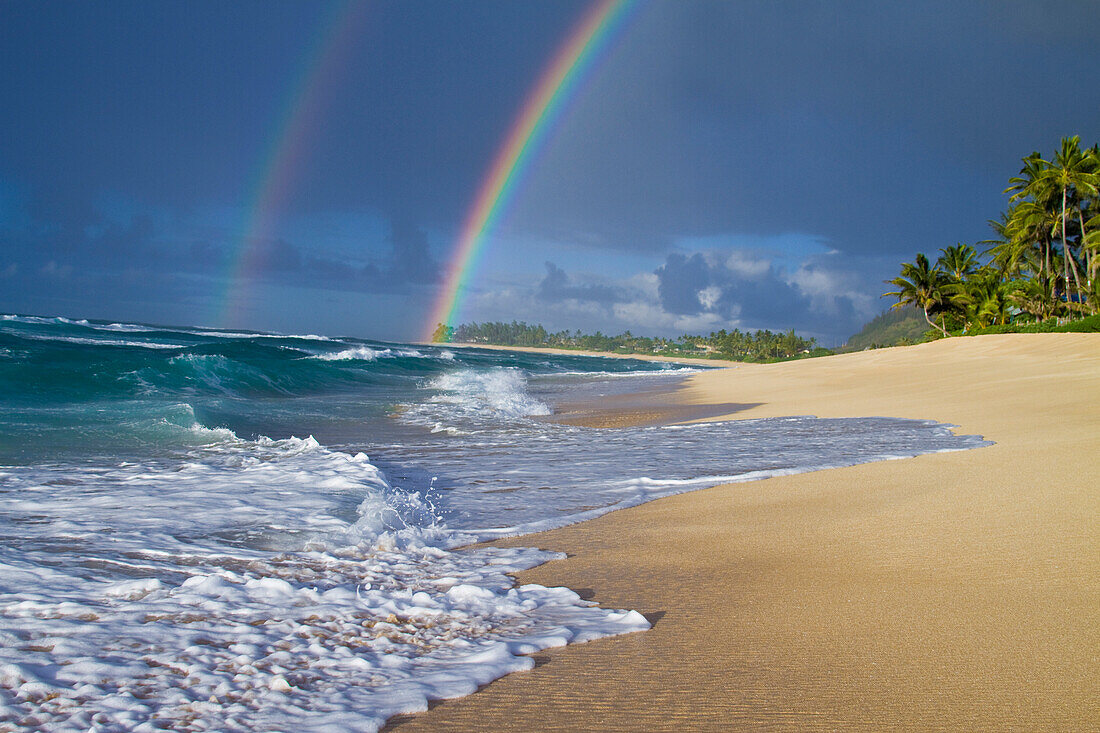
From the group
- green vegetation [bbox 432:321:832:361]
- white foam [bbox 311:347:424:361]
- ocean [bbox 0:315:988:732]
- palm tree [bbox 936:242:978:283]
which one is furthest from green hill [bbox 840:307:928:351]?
ocean [bbox 0:315:988:732]

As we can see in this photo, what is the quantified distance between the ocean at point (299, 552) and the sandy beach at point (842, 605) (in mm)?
266

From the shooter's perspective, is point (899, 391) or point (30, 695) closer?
point (30, 695)

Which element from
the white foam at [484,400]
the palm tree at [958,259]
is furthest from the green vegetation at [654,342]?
the white foam at [484,400]

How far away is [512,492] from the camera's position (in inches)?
237

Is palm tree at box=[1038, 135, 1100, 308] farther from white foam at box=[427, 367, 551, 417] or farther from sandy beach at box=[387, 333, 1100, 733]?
sandy beach at box=[387, 333, 1100, 733]

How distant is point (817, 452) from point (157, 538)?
6371 mm

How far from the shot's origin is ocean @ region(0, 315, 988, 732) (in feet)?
7.43

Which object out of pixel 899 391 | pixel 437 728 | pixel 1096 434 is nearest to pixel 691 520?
pixel 437 728

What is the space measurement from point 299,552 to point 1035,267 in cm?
5352

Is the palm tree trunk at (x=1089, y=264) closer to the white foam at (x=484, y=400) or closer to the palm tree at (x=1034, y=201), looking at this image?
the palm tree at (x=1034, y=201)

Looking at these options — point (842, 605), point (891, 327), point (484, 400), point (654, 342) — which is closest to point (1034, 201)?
point (484, 400)

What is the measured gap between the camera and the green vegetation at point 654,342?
111 meters

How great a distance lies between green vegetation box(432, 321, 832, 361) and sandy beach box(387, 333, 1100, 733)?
99.0 metres

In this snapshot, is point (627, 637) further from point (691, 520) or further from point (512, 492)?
point (512, 492)
